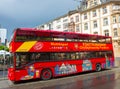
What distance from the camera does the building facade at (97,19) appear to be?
5394 centimetres

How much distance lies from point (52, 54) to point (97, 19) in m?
42.9

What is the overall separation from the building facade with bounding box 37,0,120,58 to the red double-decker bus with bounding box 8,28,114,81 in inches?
1261

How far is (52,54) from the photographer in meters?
18.5

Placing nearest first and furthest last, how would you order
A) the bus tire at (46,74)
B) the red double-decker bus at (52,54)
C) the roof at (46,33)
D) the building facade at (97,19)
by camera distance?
1. the red double-decker bus at (52,54)
2. the roof at (46,33)
3. the bus tire at (46,74)
4. the building facade at (97,19)

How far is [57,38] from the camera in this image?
1911cm

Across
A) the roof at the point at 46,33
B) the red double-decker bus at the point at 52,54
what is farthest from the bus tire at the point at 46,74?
the roof at the point at 46,33

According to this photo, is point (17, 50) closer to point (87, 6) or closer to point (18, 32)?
point (18, 32)

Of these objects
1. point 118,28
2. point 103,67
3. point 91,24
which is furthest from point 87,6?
point 103,67

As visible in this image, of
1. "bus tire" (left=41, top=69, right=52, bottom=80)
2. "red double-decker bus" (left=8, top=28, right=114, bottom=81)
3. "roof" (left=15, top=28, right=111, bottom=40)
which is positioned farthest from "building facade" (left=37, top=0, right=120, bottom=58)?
"bus tire" (left=41, top=69, right=52, bottom=80)

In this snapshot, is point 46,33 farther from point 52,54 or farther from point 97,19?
point 97,19

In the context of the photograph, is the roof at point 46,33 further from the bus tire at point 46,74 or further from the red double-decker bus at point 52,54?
the bus tire at point 46,74

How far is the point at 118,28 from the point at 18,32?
129ft

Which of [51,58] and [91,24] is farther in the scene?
[91,24]

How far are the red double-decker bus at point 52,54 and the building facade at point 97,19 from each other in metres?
32.0
